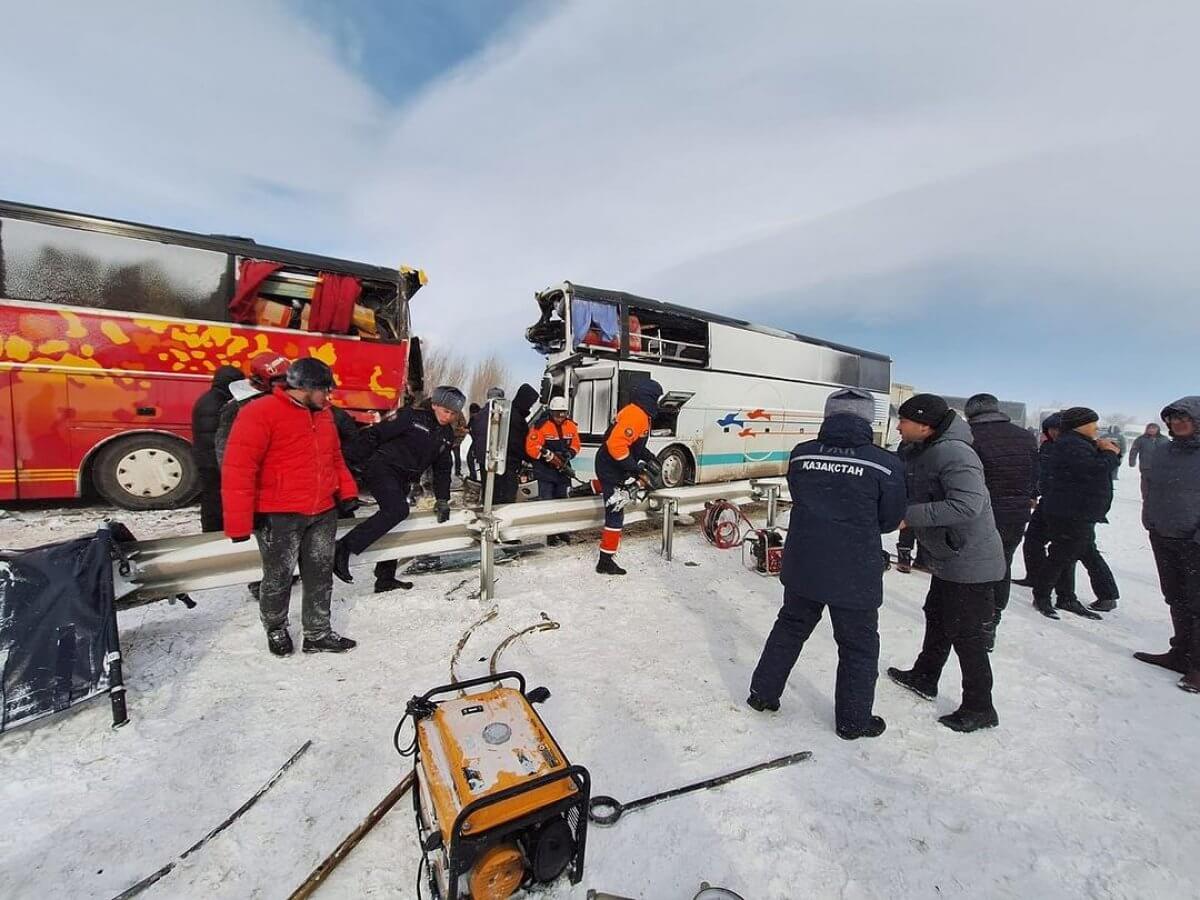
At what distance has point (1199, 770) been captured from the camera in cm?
258

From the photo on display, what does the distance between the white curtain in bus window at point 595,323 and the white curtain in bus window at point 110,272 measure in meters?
4.88

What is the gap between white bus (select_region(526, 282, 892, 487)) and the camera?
8727mm

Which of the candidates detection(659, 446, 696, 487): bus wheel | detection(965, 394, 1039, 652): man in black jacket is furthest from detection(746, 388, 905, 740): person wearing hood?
detection(659, 446, 696, 487): bus wheel

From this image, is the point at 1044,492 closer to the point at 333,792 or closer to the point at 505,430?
the point at 505,430

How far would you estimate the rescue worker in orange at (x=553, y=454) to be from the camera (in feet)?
21.5

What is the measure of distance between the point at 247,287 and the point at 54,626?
564cm

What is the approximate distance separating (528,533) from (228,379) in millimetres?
2873

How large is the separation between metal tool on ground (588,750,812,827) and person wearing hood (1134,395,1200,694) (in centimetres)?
341

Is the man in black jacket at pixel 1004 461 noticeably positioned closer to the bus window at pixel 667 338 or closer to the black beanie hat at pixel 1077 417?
the black beanie hat at pixel 1077 417

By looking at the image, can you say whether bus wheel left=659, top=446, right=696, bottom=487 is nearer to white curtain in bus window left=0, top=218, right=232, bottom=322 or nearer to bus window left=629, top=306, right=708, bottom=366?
bus window left=629, top=306, right=708, bottom=366

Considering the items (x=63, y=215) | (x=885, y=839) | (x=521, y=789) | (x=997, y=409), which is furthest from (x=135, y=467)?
(x=997, y=409)

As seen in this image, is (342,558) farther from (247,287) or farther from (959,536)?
(247,287)

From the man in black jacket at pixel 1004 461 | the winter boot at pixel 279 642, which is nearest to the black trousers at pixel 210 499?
the winter boot at pixel 279 642

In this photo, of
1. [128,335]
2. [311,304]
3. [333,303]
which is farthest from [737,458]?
[128,335]
